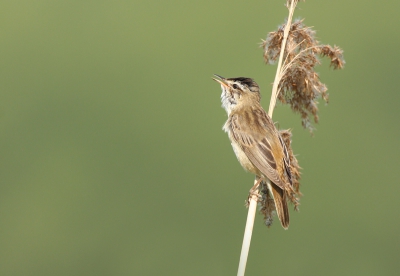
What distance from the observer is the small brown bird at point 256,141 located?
12.6 ft

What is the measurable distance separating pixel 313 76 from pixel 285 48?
0.25 m

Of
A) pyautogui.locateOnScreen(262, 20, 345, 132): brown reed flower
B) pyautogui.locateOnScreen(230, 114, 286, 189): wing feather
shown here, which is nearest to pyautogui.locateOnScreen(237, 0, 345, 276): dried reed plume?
pyautogui.locateOnScreen(262, 20, 345, 132): brown reed flower

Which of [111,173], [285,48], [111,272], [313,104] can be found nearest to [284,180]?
[313,104]

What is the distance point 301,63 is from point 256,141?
70cm

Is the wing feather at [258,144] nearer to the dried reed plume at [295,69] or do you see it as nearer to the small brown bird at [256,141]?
the small brown bird at [256,141]

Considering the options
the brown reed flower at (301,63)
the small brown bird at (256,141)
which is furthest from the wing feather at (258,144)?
the brown reed flower at (301,63)

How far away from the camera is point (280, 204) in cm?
379

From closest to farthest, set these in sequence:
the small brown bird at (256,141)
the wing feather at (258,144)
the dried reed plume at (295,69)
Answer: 1. the dried reed plume at (295,69)
2. the small brown bird at (256,141)
3. the wing feather at (258,144)

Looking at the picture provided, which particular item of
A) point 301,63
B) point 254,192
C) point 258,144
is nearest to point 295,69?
point 301,63

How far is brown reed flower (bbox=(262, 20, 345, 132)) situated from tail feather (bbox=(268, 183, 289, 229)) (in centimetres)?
44

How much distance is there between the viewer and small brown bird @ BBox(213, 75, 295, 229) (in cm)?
385

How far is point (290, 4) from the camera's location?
3752 millimetres

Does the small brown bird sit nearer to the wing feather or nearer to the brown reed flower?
the wing feather

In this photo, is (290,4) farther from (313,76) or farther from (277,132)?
(277,132)
